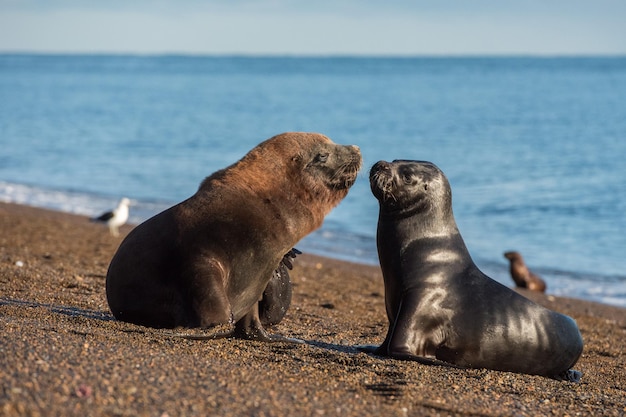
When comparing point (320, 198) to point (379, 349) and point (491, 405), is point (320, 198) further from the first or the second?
point (491, 405)

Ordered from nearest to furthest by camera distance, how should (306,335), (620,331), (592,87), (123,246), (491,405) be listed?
(491,405) → (123,246) → (306,335) → (620,331) → (592,87)

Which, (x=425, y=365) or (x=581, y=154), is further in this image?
(x=581, y=154)

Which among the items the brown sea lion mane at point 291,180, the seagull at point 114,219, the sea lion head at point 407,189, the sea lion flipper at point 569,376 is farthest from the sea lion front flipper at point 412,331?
the seagull at point 114,219

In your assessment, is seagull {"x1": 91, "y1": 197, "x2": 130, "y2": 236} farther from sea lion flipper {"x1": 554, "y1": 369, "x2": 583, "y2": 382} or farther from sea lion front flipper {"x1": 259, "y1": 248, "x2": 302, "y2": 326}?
sea lion flipper {"x1": 554, "y1": 369, "x2": 583, "y2": 382}

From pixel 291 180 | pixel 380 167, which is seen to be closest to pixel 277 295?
pixel 291 180

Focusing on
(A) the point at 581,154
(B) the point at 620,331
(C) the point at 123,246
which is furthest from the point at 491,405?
(A) the point at 581,154

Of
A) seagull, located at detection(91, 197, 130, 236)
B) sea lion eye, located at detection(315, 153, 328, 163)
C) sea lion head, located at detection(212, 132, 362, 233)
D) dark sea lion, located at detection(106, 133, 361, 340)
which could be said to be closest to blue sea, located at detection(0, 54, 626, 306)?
seagull, located at detection(91, 197, 130, 236)

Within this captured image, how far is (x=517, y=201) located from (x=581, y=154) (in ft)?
40.1

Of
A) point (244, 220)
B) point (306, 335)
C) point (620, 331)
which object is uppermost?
point (244, 220)

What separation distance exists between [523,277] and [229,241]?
7.67m

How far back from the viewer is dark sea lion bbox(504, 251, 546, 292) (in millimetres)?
12742

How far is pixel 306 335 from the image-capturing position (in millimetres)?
7105

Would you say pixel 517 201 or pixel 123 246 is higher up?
pixel 123 246

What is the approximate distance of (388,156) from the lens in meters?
32.2
